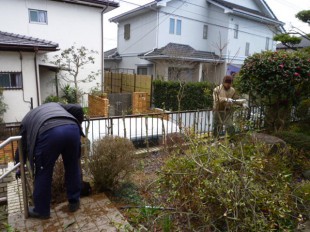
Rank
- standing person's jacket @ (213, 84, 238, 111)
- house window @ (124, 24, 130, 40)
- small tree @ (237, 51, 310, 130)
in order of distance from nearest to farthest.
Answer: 1. small tree @ (237, 51, 310, 130)
2. standing person's jacket @ (213, 84, 238, 111)
3. house window @ (124, 24, 130, 40)

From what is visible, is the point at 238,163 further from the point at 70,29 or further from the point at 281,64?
the point at 70,29

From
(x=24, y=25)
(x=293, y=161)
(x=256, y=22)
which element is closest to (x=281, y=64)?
(x=293, y=161)

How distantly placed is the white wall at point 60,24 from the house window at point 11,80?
289 cm

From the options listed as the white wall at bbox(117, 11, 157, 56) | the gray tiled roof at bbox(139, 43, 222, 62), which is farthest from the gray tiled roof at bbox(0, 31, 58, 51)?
the white wall at bbox(117, 11, 157, 56)

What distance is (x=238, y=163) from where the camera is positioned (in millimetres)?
2658

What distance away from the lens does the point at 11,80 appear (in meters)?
8.91

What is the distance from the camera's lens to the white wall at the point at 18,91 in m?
8.69

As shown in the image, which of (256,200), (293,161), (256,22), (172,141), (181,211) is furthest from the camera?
(256,22)

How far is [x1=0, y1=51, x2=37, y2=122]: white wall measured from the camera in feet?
28.5

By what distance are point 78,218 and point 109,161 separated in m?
0.74

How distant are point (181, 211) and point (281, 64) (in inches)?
163

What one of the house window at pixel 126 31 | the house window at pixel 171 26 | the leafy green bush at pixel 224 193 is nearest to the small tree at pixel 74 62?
the house window at pixel 171 26

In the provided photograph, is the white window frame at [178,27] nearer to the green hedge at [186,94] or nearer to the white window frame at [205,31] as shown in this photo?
the white window frame at [205,31]

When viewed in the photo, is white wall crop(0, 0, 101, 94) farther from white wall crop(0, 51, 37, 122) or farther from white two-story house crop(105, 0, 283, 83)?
white two-story house crop(105, 0, 283, 83)
